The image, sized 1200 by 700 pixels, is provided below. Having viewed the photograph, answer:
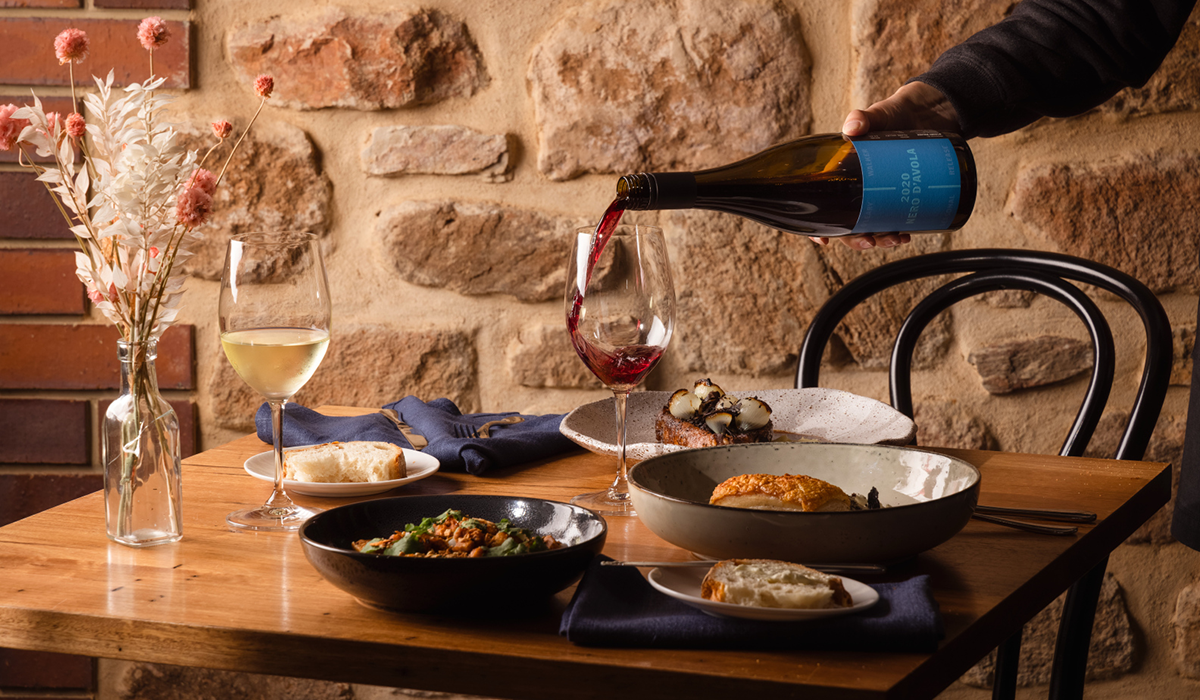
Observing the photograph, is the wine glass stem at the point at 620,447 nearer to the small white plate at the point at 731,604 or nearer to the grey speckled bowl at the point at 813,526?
the grey speckled bowl at the point at 813,526

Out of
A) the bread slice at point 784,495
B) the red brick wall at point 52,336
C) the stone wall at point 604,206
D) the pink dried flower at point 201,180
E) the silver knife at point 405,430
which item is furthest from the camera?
→ the red brick wall at point 52,336

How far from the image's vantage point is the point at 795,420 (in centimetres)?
119

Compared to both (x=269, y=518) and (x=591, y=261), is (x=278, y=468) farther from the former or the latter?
(x=591, y=261)

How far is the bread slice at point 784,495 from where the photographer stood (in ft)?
2.34

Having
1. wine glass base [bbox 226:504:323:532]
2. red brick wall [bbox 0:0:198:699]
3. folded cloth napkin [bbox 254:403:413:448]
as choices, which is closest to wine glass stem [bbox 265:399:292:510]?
wine glass base [bbox 226:504:323:532]

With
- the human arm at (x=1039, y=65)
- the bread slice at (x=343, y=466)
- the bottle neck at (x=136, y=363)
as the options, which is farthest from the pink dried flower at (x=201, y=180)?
the human arm at (x=1039, y=65)

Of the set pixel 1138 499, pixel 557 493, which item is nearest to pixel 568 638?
pixel 557 493

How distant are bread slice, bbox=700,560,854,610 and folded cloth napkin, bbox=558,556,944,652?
0.01 m

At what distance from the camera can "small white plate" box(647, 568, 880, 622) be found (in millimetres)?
576

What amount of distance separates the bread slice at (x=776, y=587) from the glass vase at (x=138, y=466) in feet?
1.43

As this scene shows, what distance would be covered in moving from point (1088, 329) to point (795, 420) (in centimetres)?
41

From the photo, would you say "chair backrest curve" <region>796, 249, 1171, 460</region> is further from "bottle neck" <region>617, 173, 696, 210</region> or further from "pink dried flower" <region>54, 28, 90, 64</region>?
"pink dried flower" <region>54, 28, 90, 64</region>

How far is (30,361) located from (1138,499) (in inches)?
62.1

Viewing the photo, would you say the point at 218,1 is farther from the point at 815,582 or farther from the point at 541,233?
the point at 815,582
